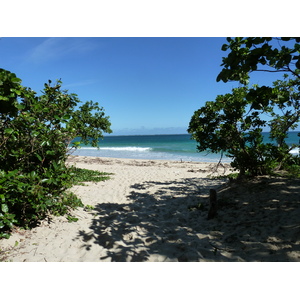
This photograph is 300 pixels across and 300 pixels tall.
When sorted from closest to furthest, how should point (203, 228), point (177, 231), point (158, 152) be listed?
point (177, 231), point (203, 228), point (158, 152)

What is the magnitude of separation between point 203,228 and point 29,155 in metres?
4.65

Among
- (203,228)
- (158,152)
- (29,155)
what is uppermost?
(29,155)

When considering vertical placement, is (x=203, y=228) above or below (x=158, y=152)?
above

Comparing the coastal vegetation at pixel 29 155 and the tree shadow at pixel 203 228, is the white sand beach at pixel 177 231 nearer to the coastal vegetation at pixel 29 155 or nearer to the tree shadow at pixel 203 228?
the tree shadow at pixel 203 228

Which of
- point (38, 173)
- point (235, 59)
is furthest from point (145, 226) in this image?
point (235, 59)

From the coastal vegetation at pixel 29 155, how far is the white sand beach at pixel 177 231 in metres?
0.48

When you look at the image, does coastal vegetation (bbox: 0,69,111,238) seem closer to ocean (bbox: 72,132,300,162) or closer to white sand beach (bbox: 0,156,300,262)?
white sand beach (bbox: 0,156,300,262)

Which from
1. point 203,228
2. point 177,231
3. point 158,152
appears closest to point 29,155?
point 177,231

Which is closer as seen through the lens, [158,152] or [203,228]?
[203,228]

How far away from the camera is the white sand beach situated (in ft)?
11.6

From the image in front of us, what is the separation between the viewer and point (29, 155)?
4.64 meters

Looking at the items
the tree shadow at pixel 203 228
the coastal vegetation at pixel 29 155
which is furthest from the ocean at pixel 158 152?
the coastal vegetation at pixel 29 155

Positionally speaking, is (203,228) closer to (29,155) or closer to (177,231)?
(177,231)

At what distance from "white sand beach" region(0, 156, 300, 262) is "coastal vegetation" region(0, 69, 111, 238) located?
1.58 feet
